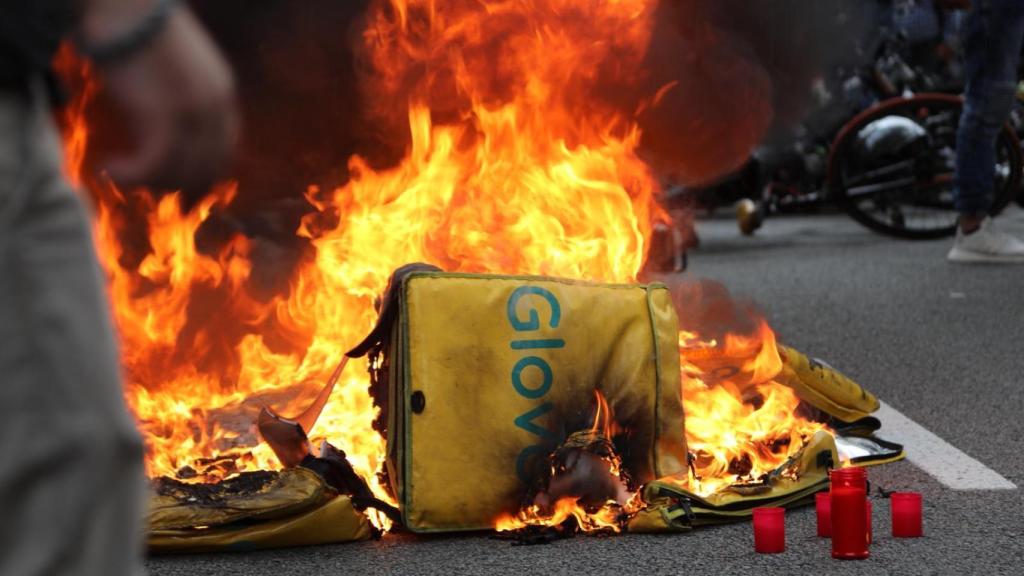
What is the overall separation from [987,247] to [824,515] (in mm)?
5629

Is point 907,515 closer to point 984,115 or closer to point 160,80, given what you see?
point 160,80

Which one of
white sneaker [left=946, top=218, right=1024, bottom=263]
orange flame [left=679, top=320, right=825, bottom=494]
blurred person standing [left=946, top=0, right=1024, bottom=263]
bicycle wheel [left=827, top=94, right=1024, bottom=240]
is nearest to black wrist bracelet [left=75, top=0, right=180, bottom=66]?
orange flame [left=679, top=320, right=825, bottom=494]

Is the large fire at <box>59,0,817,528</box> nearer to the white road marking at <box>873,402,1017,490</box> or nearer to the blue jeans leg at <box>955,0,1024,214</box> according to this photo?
the white road marking at <box>873,402,1017,490</box>

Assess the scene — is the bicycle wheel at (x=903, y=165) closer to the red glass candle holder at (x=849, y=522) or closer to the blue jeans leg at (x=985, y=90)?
the blue jeans leg at (x=985, y=90)

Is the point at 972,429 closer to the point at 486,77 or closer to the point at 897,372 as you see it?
the point at 897,372

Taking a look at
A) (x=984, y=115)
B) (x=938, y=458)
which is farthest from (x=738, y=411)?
(x=984, y=115)

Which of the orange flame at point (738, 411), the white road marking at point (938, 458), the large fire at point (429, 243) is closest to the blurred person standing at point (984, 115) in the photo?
the large fire at point (429, 243)

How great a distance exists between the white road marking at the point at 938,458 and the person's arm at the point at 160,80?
284 centimetres

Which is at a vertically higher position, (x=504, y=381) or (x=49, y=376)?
(x=49, y=376)

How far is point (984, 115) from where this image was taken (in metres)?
7.94

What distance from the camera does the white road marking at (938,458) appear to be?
3770mm

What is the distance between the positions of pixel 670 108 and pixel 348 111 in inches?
50.4

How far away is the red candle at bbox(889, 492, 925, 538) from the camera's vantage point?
3287 mm

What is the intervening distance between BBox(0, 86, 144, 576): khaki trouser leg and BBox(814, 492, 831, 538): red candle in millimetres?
2293
